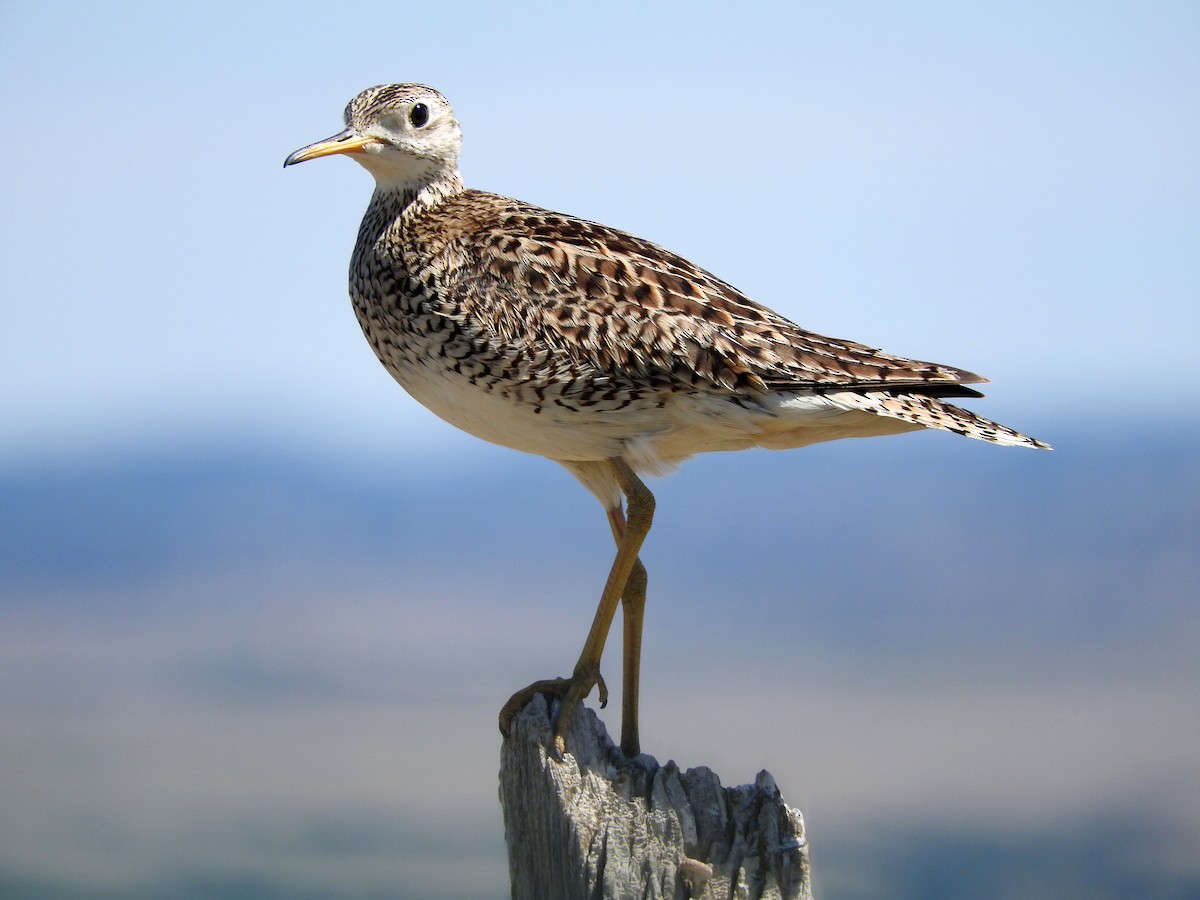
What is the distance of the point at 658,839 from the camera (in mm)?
7156

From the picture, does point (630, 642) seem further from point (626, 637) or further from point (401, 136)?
point (401, 136)

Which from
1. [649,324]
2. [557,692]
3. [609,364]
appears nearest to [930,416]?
[649,324]

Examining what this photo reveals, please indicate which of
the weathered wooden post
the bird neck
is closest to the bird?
the bird neck

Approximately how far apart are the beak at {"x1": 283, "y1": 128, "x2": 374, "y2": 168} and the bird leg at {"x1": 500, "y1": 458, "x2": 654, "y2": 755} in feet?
7.63

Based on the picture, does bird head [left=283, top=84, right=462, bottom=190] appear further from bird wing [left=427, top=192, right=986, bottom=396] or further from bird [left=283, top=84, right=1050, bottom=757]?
bird wing [left=427, top=192, right=986, bottom=396]

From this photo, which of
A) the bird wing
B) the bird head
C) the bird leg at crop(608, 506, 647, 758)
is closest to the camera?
the bird wing

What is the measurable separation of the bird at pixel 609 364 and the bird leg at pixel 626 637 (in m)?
0.01

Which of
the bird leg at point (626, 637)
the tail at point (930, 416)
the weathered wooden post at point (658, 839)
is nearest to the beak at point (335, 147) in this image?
the bird leg at point (626, 637)

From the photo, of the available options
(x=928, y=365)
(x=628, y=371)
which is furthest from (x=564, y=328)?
(x=928, y=365)

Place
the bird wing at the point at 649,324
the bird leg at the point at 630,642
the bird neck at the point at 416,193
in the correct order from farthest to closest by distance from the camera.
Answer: the bird neck at the point at 416,193 < the bird leg at the point at 630,642 < the bird wing at the point at 649,324

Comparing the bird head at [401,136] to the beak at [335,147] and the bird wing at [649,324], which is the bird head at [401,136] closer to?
the beak at [335,147]

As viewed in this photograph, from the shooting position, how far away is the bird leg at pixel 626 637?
26.6 ft

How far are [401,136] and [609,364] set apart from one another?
204cm

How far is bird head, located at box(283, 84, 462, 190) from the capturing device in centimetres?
905
